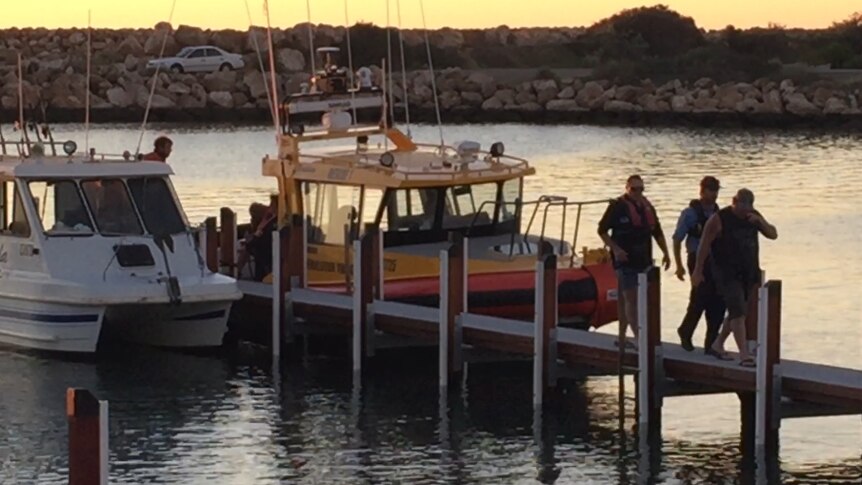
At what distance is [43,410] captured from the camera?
891 inches

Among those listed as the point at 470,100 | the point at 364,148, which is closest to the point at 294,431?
the point at 364,148

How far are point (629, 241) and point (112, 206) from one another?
20.8 ft

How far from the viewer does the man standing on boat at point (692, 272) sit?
67.2 ft

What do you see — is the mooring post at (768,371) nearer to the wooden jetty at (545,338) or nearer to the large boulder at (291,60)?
the wooden jetty at (545,338)

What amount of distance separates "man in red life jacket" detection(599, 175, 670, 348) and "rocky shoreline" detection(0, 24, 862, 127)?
59295 millimetres

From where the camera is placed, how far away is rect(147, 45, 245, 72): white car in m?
89.2

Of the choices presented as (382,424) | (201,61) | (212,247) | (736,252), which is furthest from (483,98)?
(736,252)

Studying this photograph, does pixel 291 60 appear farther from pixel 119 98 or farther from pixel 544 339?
pixel 544 339

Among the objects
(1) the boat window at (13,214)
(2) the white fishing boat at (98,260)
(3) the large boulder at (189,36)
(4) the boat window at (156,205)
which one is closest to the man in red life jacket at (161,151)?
(2) the white fishing boat at (98,260)

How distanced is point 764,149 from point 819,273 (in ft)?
109

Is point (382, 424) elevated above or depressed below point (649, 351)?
below

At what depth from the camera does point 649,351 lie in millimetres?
20578

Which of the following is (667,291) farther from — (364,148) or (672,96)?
(672,96)

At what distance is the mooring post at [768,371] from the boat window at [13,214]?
343 inches
